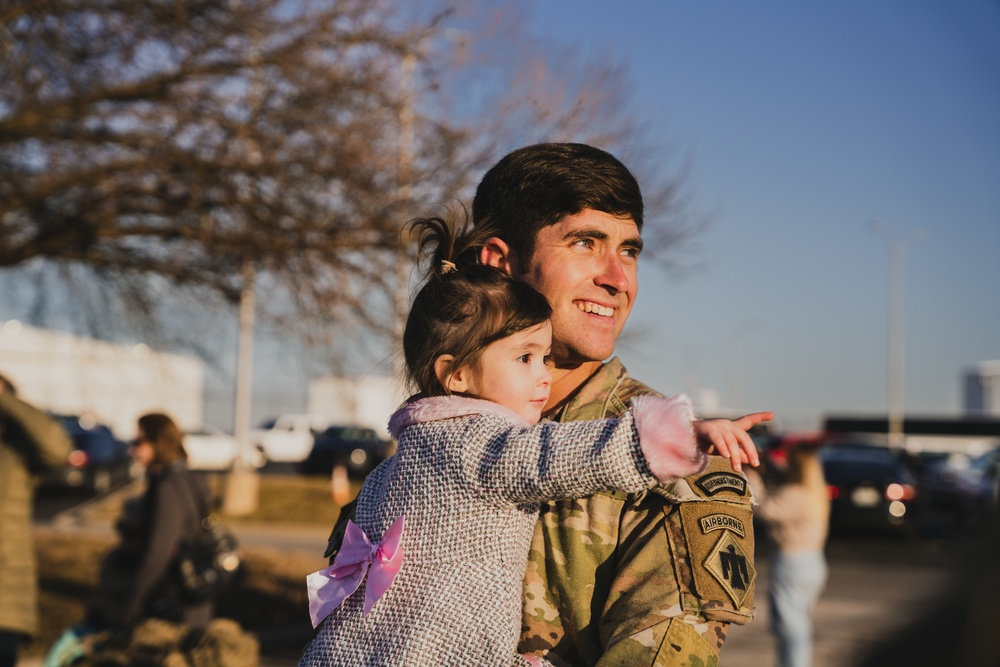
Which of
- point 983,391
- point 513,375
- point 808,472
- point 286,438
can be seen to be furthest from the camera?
point 983,391

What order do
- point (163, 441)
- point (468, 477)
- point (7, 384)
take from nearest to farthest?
point (468, 477) → point (7, 384) → point (163, 441)

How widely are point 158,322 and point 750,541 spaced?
9.31m

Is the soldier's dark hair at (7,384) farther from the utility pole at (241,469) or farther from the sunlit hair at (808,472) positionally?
the utility pole at (241,469)

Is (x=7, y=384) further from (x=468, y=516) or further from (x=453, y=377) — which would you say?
(x=468, y=516)

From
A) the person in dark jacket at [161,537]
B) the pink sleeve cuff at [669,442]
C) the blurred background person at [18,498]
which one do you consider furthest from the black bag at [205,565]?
the pink sleeve cuff at [669,442]

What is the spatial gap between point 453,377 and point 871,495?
66.0ft

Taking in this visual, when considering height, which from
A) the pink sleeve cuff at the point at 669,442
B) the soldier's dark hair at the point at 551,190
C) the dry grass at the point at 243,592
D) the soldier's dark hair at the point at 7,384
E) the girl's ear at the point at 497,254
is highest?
the soldier's dark hair at the point at 551,190

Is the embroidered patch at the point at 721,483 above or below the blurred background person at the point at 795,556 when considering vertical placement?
above

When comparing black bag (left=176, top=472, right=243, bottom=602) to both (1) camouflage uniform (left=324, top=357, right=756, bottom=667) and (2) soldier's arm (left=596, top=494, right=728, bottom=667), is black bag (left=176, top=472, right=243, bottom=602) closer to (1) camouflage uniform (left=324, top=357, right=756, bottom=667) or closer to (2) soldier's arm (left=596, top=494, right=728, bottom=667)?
(1) camouflage uniform (left=324, top=357, right=756, bottom=667)

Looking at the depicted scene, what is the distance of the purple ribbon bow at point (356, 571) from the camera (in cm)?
247

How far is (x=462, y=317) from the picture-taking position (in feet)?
8.95

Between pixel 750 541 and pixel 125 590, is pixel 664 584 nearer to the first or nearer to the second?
pixel 750 541

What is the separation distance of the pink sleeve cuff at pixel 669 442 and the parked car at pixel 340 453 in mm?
31863

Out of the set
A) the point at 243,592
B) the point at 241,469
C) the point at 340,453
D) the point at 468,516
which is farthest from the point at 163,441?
→ the point at 340,453
